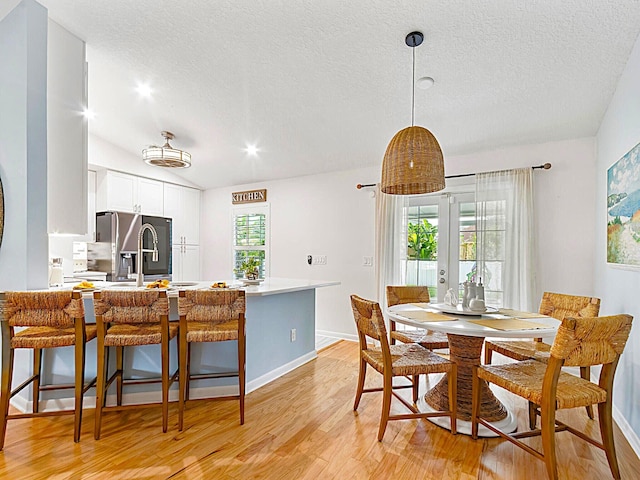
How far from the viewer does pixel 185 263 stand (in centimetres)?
584

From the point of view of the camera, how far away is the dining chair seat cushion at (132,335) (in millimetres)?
2184

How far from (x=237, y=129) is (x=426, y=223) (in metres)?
2.48

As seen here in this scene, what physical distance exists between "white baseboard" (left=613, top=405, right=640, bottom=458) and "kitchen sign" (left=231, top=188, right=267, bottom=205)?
4595 millimetres

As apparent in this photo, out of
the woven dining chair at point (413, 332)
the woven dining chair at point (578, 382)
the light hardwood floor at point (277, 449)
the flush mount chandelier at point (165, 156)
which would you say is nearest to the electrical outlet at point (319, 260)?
the woven dining chair at point (413, 332)

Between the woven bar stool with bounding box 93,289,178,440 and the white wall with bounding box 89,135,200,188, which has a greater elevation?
the white wall with bounding box 89,135,200,188

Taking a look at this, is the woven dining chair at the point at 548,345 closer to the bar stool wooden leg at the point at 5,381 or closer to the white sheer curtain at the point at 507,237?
the white sheer curtain at the point at 507,237

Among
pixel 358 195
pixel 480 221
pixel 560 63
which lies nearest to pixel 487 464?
A: pixel 480 221

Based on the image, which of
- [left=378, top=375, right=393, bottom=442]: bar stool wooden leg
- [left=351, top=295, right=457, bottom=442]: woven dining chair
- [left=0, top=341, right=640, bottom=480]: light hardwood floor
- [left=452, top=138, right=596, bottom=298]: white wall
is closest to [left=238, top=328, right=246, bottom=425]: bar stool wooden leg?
[left=0, top=341, right=640, bottom=480]: light hardwood floor

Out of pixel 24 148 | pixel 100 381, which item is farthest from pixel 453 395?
pixel 24 148

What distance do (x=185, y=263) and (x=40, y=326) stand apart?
3782mm

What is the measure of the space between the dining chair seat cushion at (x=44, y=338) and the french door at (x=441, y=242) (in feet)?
11.1

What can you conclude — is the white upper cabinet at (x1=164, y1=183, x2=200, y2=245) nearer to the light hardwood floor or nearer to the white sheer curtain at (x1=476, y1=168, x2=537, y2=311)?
→ the light hardwood floor

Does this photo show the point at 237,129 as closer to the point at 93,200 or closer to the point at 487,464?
the point at 93,200

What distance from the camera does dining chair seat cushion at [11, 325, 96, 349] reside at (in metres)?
2.05
